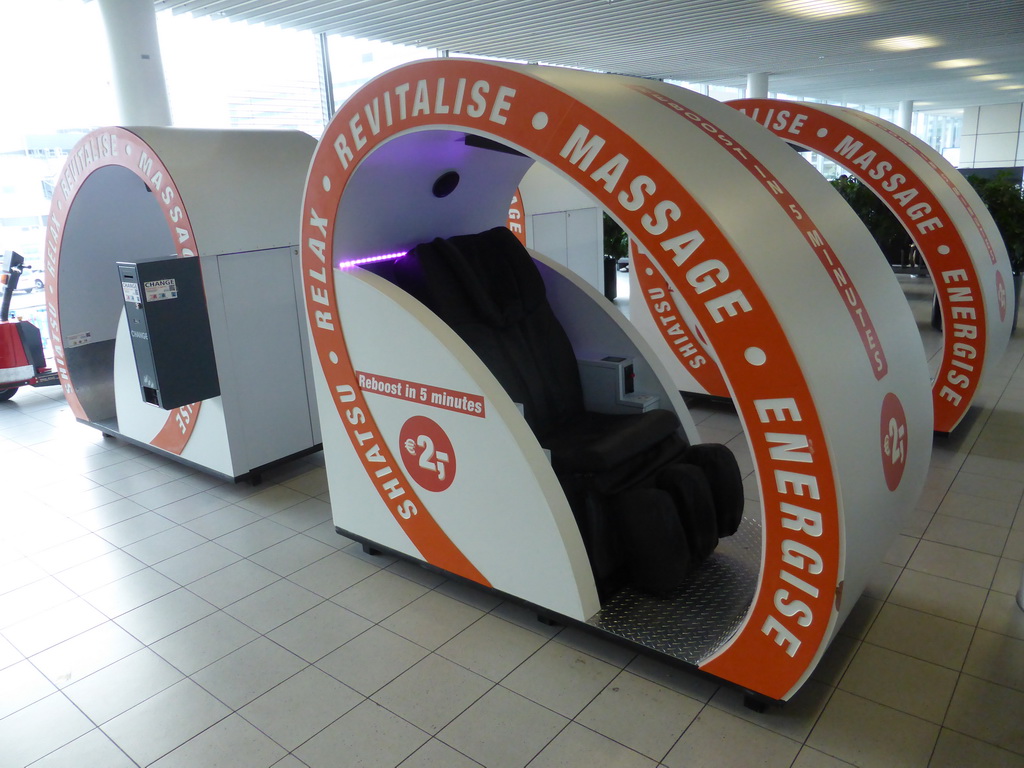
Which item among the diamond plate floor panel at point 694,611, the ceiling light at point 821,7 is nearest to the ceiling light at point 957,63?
the ceiling light at point 821,7

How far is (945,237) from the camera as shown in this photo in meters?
4.59

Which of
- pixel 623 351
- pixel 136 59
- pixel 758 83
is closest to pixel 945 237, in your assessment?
pixel 623 351

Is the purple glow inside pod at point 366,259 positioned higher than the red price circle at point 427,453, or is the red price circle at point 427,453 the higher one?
the purple glow inside pod at point 366,259

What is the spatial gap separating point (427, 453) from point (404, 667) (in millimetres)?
797

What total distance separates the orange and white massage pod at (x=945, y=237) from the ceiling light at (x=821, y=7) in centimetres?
445

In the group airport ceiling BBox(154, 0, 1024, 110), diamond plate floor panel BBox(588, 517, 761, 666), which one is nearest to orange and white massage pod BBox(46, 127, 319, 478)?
diamond plate floor panel BBox(588, 517, 761, 666)

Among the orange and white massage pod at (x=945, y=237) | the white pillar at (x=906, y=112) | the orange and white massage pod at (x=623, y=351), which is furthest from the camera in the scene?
the white pillar at (x=906, y=112)

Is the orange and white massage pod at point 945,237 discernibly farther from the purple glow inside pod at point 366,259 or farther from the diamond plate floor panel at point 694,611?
the purple glow inside pod at point 366,259

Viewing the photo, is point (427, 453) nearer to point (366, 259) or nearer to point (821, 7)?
point (366, 259)

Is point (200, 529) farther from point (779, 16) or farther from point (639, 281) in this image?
point (779, 16)

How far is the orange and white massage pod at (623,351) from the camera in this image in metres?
2.13

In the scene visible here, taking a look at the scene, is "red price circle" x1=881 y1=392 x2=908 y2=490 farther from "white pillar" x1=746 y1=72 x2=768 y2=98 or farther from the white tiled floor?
"white pillar" x1=746 y1=72 x2=768 y2=98

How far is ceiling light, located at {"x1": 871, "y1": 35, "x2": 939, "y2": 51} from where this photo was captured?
1114 centimetres

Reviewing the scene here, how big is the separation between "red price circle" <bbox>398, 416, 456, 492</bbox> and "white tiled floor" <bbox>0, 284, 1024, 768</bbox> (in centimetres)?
53
